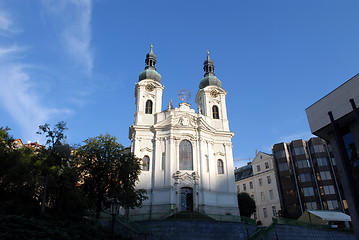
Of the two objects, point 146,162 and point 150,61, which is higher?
point 150,61

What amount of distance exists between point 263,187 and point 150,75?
28.9m

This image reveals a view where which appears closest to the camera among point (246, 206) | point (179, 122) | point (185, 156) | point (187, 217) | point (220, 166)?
point (187, 217)

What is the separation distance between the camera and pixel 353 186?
52.9 feet

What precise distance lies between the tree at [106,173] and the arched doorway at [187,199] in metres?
7.32

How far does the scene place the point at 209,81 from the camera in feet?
152

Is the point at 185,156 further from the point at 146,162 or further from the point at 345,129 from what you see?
the point at 345,129

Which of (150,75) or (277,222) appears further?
(150,75)

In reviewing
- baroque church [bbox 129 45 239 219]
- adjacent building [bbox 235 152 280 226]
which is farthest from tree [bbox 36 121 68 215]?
adjacent building [bbox 235 152 280 226]

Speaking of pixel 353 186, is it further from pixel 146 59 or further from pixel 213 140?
pixel 146 59

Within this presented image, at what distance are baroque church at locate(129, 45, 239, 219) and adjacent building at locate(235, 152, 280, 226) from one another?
1480 cm

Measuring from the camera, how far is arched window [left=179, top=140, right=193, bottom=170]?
123ft

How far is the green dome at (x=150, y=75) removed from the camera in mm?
44406

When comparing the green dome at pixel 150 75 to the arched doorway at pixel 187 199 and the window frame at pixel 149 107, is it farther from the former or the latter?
the arched doorway at pixel 187 199

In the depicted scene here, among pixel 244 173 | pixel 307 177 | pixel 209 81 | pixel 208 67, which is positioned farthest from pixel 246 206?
pixel 208 67
